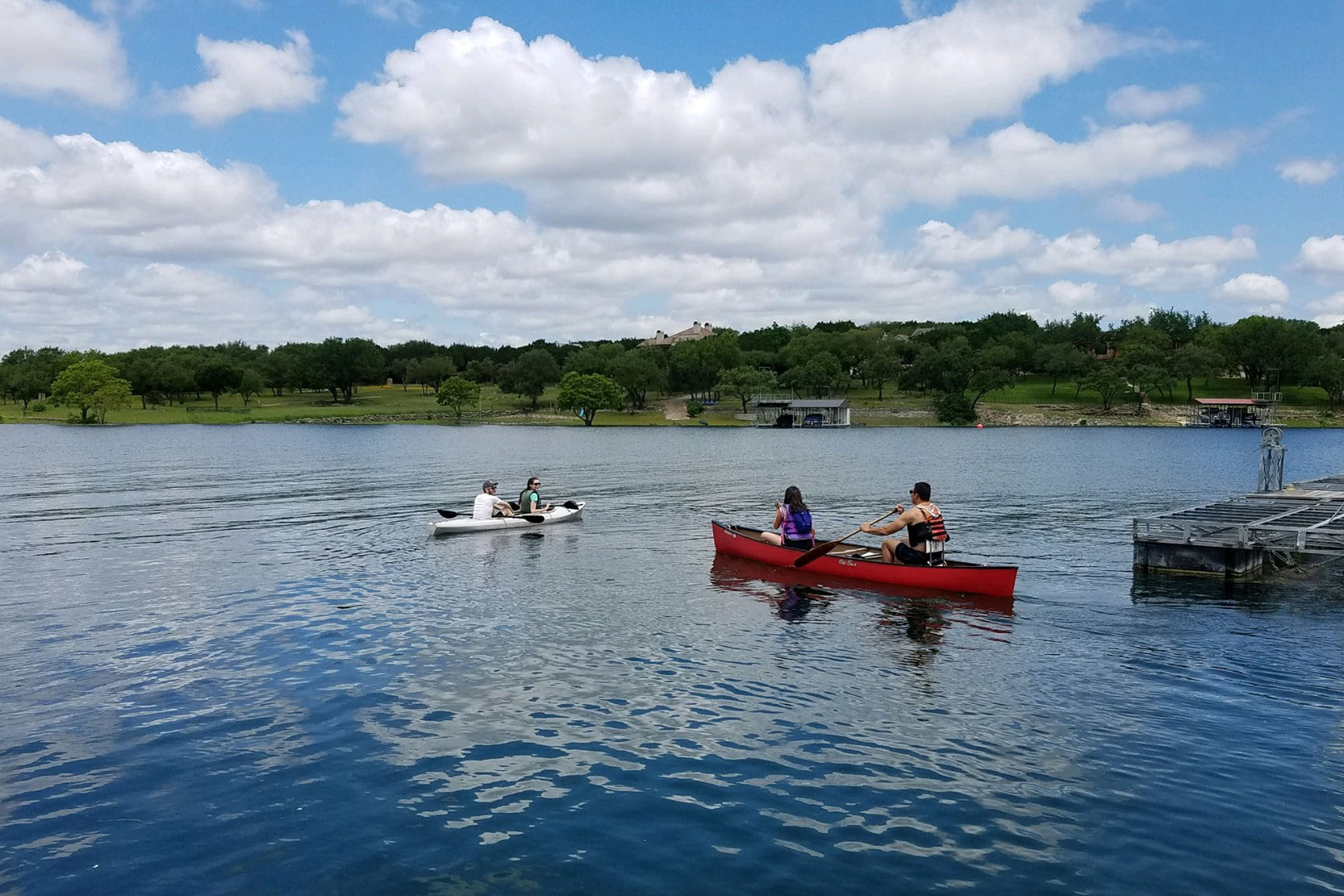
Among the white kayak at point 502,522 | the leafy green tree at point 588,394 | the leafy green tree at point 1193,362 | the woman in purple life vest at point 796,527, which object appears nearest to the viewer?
the woman in purple life vest at point 796,527

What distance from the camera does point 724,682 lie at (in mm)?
18312

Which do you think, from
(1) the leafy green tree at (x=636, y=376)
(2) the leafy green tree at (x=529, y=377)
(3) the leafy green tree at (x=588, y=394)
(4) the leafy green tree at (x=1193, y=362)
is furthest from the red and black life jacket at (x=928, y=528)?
(4) the leafy green tree at (x=1193, y=362)

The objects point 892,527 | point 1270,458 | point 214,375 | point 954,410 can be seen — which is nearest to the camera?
point 892,527

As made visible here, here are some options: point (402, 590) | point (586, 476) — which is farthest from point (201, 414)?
point (402, 590)

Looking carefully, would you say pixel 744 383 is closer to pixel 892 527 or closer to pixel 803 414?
pixel 803 414

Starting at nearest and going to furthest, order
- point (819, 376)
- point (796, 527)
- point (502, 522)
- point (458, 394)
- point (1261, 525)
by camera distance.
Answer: point (796, 527), point (1261, 525), point (502, 522), point (458, 394), point (819, 376)

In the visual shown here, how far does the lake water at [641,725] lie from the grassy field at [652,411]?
140212 millimetres

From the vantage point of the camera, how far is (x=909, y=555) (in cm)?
2712

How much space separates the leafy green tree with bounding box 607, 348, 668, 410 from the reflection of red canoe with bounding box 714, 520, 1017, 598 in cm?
15654

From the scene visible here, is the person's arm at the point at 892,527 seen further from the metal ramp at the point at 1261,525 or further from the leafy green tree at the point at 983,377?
the leafy green tree at the point at 983,377

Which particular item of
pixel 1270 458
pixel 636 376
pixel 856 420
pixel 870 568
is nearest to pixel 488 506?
pixel 870 568

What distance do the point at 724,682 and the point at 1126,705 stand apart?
7220mm

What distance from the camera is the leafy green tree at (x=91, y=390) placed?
166375mm

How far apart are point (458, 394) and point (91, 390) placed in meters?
63.5
